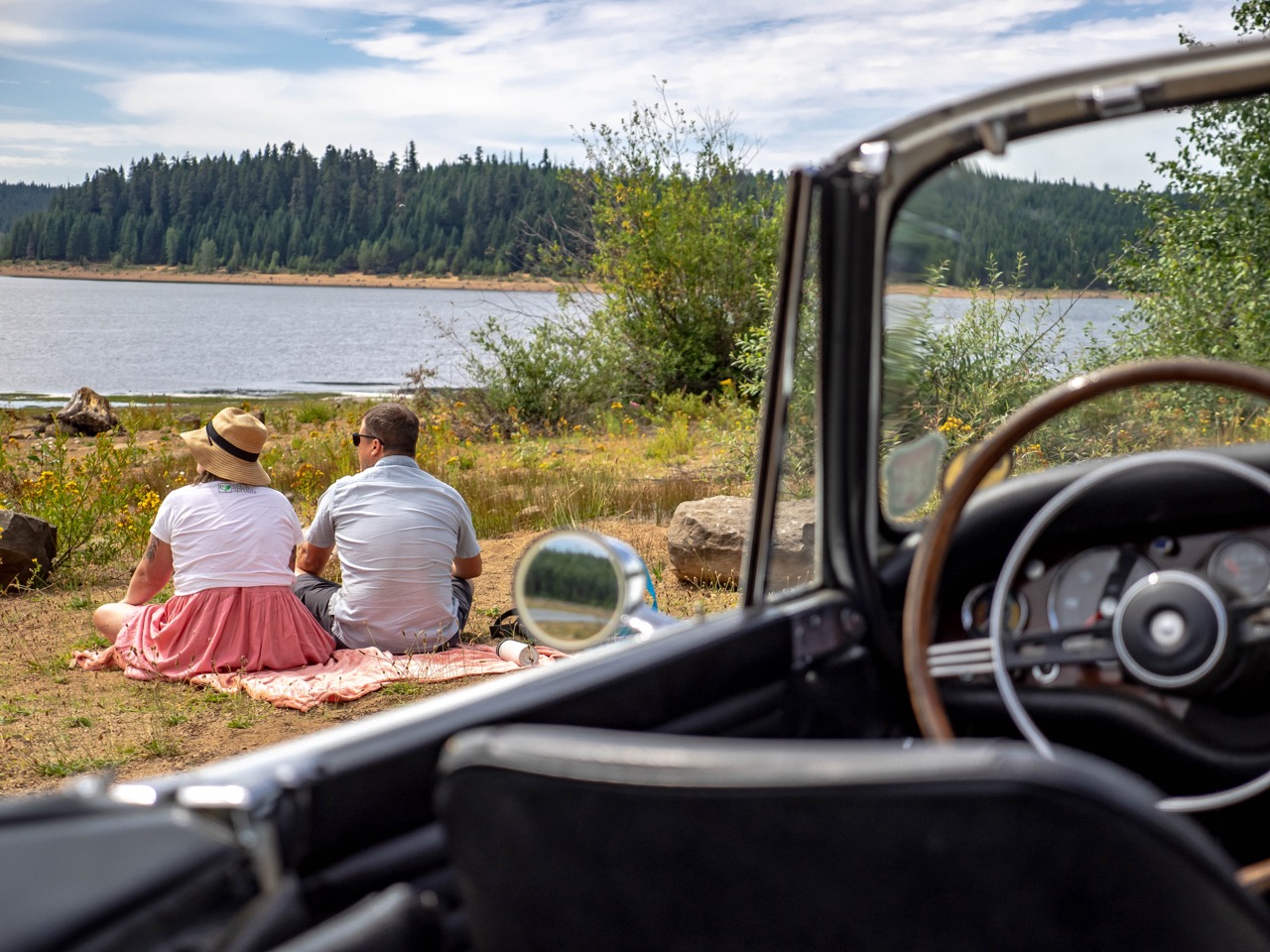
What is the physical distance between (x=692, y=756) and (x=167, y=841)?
518 mm

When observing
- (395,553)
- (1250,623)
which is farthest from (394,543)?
(1250,623)

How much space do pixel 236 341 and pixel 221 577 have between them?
56.8 meters

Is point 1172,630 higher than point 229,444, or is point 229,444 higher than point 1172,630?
point 1172,630

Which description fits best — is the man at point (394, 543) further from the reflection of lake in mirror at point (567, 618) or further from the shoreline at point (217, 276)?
the shoreline at point (217, 276)

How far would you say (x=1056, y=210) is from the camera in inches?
79.0

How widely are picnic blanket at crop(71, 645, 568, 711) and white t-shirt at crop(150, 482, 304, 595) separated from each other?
0.49m

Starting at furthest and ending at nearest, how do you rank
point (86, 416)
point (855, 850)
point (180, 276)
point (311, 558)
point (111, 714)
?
1. point (180, 276)
2. point (86, 416)
3. point (311, 558)
4. point (111, 714)
5. point (855, 850)

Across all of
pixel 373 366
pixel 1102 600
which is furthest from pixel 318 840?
pixel 373 366

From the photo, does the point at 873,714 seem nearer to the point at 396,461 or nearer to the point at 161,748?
the point at 161,748

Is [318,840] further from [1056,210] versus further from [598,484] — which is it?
[598,484]

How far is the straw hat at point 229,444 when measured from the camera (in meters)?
5.92

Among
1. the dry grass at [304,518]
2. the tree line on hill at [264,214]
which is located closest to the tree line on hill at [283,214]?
the tree line on hill at [264,214]

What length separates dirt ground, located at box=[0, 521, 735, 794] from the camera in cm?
474

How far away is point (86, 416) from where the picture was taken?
1867 centimetres
